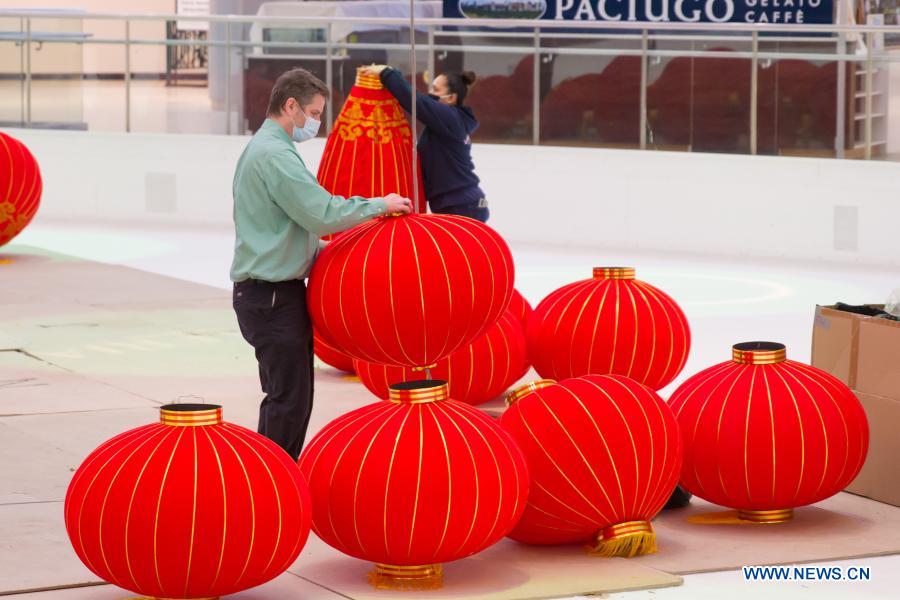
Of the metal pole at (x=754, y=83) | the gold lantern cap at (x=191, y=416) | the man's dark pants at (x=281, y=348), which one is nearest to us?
the gold lantern cap at (x=191, y=416)

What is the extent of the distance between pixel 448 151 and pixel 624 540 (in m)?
3.73

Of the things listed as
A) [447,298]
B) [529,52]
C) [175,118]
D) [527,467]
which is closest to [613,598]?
[527,467]

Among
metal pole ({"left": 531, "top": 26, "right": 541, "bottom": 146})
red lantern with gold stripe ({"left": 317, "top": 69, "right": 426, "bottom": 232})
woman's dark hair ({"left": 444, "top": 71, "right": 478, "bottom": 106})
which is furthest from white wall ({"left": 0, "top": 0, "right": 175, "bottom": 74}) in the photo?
red lantern with gold stripe ({"left": 317, "top": 69, "right": 426, "bottom": 232})

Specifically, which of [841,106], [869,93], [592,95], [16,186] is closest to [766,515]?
[869,93]

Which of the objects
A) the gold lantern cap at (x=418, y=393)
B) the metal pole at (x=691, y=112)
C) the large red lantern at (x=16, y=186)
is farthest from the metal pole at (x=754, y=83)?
the gold lantern cap at (x=418, y=393)

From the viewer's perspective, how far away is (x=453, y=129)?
28.6ft

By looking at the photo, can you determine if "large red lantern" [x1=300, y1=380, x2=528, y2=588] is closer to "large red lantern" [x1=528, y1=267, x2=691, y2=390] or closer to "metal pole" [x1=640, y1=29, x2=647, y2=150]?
"large red lantern" [x1=528, y1=267, x2=691, y2=390]

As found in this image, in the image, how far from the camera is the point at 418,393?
17.2 ft

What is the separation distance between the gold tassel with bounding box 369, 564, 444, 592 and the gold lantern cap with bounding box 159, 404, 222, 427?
0.72m

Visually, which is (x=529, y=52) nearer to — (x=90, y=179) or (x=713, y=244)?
(x=713, y=244)

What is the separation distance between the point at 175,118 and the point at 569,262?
5.16 m

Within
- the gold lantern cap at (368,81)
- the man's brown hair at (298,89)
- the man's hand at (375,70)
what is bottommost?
the man's brown hair at (298,89)

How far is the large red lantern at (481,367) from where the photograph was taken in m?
7.83

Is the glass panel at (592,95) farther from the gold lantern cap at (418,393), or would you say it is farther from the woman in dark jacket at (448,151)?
the gold lantern cap at (418,393)
